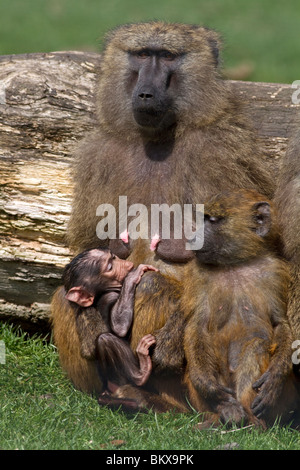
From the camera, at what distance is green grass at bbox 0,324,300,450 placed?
426 centimetres

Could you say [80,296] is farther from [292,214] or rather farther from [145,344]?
[292,214]

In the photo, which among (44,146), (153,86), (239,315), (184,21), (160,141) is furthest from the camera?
(184,21)

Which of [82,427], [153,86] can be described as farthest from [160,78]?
[82,427]

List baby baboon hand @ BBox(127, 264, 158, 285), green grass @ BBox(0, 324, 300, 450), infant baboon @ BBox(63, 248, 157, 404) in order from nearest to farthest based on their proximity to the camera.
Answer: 1. green grass @ BBox(0, 324, 300, 450)
2. infant baboon @ BBox(63, 248, 157, 404)
3. baby baboon hand @ BBox(127, 264, 158, 285)

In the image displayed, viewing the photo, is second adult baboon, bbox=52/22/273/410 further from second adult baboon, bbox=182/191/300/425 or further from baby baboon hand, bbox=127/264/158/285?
second adult baboon, bbox=182/191/300/425

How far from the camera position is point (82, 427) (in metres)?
4.55

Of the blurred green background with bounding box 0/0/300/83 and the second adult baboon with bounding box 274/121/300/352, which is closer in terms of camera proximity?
the second adult baboon with bounding box 274/121/300/352

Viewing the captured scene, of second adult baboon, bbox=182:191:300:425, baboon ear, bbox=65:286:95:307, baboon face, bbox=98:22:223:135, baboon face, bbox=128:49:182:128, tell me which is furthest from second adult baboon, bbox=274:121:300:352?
baboon ear, bbox=65:286:95:307

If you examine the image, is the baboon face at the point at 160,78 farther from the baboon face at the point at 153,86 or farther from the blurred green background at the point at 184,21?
the blurred green background at the point at 184,21

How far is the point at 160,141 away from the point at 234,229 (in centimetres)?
79

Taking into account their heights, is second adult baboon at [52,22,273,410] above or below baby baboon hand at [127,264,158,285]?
above

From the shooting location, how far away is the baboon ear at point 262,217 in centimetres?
476

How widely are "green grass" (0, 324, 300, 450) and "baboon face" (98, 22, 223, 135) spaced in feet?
5.33
